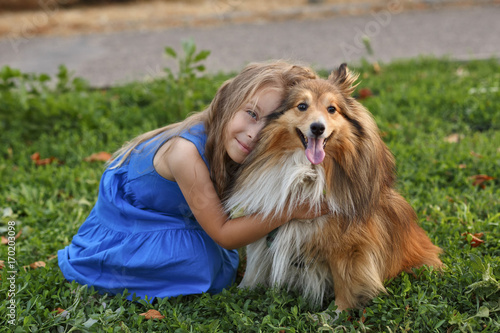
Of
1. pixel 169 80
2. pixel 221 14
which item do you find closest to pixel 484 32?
pixel 221 14

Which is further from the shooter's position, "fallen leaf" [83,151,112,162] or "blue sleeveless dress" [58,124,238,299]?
"fallen leaf" [83,151,112,162]

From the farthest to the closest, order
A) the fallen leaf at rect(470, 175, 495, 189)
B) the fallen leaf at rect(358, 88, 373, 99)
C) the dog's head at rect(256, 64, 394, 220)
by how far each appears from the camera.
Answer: the fallen leaf at rect(358, 88, 373, 99)
the fallen leaf at rect(470, 175, 495, 189)
the dog's head at rect(256, 64, 394, 220)

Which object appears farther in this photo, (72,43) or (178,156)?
(72,43)

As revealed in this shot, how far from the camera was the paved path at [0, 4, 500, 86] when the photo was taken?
682 cm

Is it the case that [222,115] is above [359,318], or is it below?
above

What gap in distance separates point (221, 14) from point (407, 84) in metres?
4.38

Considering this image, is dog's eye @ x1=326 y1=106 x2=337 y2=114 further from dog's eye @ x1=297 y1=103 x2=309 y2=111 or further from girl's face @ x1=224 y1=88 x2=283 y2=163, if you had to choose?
girl's face @ x1=224 y1=88 x2=283 y2=163

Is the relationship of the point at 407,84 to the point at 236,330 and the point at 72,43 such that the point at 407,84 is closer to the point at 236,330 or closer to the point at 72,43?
the point at 236,330

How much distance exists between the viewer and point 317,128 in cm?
227

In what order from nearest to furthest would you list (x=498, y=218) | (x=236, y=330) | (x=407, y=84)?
(x=236, y=330) < (x=498, y=218) < (x=407, y=84)

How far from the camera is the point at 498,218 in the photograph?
3402mm

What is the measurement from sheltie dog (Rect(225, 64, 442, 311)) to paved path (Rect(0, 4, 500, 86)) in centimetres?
395

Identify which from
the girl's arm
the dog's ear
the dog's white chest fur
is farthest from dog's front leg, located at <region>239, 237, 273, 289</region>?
the dog's ear

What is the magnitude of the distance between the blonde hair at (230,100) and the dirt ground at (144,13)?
6.41 m
